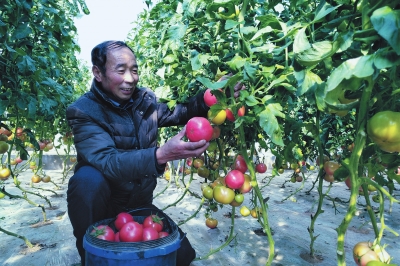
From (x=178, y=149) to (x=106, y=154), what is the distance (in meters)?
0.41

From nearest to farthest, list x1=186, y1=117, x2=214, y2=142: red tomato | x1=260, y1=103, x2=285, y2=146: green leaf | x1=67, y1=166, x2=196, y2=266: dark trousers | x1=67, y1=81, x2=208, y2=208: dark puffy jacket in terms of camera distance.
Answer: x1=260, y1=103, x2=285, y2=146: green leaf < x1=186, y1=117, x2=214, y2=142: red tomato < x1=67, y1=81, x2=208, y2=208: dark puffy jacket < x1=67, y1=166, x2=196, y2=266: dark trousers

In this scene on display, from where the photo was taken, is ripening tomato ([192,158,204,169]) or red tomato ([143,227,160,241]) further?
ripening tomato ([192,158,204,169])

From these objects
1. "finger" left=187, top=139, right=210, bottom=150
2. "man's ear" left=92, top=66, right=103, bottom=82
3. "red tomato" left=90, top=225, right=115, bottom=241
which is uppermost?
"man's ear" left=92, top=66, right=103, bottom=82

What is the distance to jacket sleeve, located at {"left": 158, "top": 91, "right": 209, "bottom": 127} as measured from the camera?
5.51 feet

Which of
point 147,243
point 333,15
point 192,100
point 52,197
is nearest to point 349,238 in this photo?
point 192,100

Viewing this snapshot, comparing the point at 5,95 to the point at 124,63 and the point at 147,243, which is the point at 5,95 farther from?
the point at 147,243

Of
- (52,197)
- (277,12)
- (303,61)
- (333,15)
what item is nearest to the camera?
(303,61)

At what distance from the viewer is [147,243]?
116cm

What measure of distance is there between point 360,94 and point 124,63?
1259 millimetres

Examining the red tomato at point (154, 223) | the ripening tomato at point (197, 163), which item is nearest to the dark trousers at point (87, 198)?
the red tomato at point (154, 223)

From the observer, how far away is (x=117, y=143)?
169 cm

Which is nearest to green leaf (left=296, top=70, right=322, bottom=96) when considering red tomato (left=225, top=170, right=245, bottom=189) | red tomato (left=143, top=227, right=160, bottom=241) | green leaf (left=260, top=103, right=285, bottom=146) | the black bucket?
green leaf (left=260, top=103, right=285, bottom=146)

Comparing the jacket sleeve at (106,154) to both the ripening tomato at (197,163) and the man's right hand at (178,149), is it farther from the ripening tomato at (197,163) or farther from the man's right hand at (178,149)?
the ripening tomato at (197,163)

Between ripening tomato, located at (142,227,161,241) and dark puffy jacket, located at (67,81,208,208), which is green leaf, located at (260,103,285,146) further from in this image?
ripening tomato, located at (142,227,161,241)
